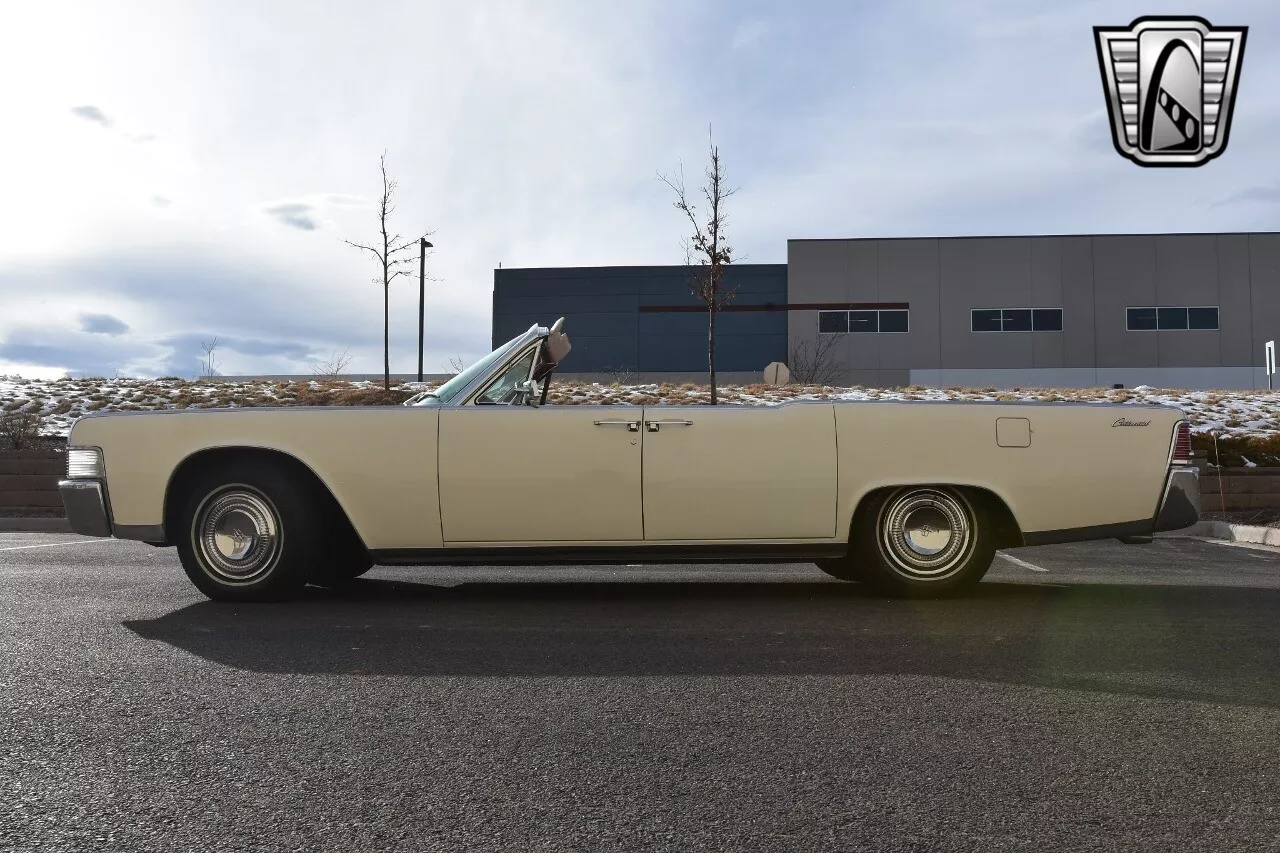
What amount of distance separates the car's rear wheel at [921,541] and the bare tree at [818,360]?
105ft

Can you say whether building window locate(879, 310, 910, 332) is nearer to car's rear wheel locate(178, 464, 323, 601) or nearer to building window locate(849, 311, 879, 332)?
building window locate(849, 311, 879, 332)

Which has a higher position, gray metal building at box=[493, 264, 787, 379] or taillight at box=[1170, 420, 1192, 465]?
gray metal building at box=[493, 264, 787, 379]

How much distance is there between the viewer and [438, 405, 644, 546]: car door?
5.88 m

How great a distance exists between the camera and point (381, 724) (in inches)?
135

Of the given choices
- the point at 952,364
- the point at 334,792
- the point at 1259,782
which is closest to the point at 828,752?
the point at 1259,782

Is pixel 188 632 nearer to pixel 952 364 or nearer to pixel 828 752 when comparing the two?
pixel 828 752

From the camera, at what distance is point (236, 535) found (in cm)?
600

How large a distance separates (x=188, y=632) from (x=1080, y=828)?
3.98 m

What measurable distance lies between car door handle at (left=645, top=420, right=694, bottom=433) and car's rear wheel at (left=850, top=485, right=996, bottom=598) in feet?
3.52

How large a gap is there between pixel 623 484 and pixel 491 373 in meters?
1.07

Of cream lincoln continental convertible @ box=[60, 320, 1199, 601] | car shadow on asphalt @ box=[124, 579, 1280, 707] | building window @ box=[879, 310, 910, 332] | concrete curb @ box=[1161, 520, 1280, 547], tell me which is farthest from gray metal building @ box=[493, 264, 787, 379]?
car shadow on asphalt @ box=[124, 579, 1280, 707]

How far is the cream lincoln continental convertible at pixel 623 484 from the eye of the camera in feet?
19.4

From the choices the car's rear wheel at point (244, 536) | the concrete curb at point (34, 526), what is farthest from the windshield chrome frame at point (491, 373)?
the concrete curb at point (34, 526)

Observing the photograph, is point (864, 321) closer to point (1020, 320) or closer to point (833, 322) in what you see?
point (833, 322)
